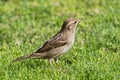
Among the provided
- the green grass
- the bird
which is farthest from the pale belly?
the green grass

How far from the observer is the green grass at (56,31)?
30.2 feet

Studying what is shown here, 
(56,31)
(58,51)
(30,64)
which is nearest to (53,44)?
(58,51)

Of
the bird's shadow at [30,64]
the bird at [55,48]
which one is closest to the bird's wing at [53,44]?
the bird at [55,48]

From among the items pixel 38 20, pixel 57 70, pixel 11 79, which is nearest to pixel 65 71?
pixel 57 70

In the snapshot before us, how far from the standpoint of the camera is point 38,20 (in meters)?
14.0

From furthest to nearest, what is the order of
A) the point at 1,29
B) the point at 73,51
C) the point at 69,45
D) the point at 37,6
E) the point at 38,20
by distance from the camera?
the point at 37,6
the point at 38,20
the point at 1,29
the point at 73,51
the point at 69,45

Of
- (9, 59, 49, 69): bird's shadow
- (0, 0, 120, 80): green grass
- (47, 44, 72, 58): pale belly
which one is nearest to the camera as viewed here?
(0, 0, 120, 80): green grass

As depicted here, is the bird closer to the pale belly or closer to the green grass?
the pale belly

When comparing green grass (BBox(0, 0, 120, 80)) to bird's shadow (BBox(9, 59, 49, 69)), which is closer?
green grass (BBox(0, 0, 120, 80))

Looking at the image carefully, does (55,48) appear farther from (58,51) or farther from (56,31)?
(56,31)

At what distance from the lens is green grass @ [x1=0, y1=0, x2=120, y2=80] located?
9203 millimetres

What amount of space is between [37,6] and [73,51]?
15.2ft

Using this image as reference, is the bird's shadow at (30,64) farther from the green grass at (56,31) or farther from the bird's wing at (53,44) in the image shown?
the bird's wing at (53,44)

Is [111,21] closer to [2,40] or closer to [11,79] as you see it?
[2,40]
